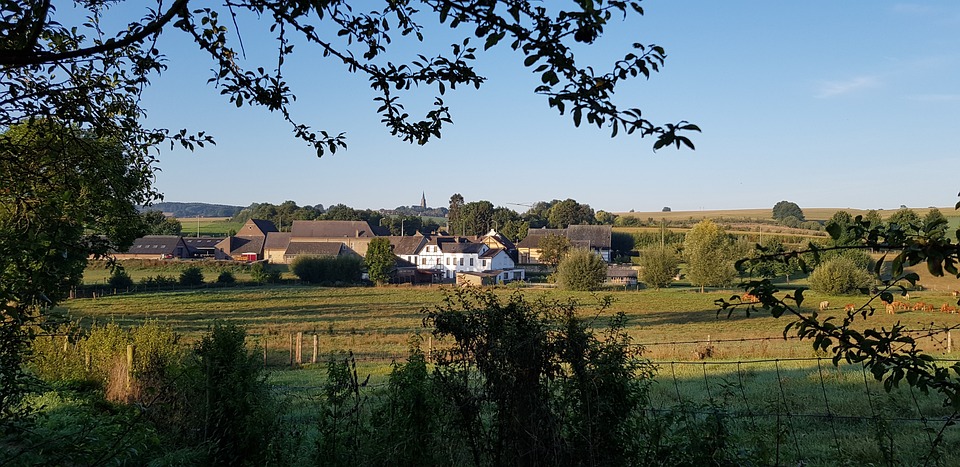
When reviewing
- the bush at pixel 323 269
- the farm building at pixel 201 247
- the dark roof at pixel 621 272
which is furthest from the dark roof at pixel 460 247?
the farm building at pixel 201 247

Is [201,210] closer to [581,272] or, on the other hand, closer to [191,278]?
[191,278]

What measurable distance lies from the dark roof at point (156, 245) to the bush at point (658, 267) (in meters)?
54.4

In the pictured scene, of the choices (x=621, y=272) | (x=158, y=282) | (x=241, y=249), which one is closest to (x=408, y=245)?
(x=241, y=249)

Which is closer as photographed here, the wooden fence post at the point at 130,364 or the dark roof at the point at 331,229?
the wooden fence post at the point at 130,364

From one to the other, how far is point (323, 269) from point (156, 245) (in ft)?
91.6

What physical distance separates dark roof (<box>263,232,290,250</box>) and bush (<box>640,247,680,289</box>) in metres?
50.6

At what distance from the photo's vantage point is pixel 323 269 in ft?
210

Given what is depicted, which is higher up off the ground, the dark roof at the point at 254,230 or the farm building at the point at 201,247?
the dark roof at the point at 254,230

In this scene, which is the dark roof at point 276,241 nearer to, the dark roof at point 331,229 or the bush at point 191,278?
the dark roof at point 331,229

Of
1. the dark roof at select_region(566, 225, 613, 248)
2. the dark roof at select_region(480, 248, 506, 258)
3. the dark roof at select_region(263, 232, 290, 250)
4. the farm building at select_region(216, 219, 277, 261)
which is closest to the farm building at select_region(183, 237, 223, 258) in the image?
the farm building at select_region(216, 219, 277, 261)

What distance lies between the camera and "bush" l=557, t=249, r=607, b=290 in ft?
183

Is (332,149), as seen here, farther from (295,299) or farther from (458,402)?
(295,299)

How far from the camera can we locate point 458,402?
4688 mm

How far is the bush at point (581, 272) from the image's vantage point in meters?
55.9
